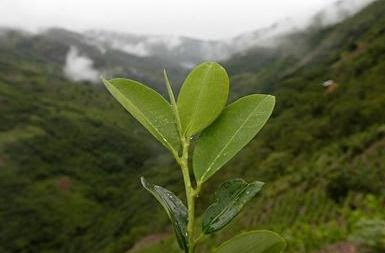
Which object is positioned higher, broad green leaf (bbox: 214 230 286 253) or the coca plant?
the coca plant

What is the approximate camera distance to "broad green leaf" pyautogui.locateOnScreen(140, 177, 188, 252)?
2.02 ft

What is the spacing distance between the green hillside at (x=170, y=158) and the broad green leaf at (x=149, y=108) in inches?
92.6

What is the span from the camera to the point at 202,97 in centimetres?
71

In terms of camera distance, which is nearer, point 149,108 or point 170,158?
point 149,108

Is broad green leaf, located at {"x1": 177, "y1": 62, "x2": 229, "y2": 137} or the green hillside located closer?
broad green leaf, located at {"x1": 177, "y1": 62, "x2": 229, "y2": 137}

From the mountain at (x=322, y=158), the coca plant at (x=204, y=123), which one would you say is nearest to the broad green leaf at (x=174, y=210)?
the coca plant at (x=204, y=123)

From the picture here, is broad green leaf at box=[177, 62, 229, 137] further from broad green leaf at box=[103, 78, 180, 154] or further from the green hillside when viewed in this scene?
the green hillside

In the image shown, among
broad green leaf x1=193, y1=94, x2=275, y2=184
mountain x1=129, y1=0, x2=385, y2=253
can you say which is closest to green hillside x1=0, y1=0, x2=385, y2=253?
mountain x1=129, y1=0, x2=385, y2=253

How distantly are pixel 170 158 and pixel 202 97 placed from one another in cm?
10771

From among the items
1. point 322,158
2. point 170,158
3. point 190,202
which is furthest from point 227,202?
point 170,158

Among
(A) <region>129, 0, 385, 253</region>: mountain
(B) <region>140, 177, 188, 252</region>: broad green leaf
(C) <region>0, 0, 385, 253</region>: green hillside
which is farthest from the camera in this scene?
(C) <region>0, 0, 385, 253</region>: green hillside

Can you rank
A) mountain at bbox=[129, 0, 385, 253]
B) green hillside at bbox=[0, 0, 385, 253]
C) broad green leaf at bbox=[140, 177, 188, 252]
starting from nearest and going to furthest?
broad green leaf at bbox=[140, 177, 188, 252], mountain at bbox=[129, 0, 385, 253], green hillside at bbox=[0, 0, 385, 253]

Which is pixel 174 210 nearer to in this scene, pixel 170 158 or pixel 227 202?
pixel 227 202

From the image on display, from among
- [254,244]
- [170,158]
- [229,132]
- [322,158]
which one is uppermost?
[170,158]
